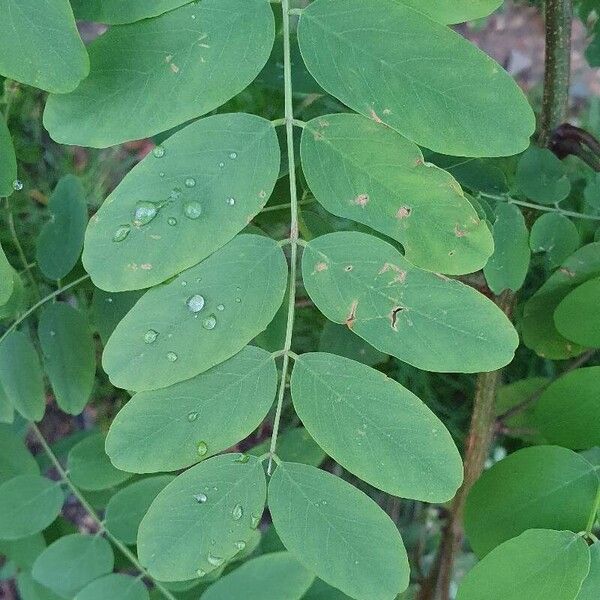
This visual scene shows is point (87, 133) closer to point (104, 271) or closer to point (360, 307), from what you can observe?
point (104, 271)

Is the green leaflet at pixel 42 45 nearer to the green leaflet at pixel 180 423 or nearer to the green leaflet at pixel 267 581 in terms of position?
the green leaflet at pixel 180 423

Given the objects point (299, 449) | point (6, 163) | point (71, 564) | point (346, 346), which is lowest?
point (71, 564)

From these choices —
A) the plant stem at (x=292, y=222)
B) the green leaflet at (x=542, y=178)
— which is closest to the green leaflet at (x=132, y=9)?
the plant stem at (x=292, y=222)

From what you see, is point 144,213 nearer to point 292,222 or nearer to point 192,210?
point 192,210

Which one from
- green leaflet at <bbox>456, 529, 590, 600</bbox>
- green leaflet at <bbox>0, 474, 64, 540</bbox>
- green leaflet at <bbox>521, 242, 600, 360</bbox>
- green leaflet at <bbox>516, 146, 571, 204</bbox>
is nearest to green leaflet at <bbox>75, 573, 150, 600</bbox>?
green leaflet at <bbox>0, 474, 64, 540</bbox>

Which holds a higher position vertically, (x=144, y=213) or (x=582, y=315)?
(x=144, y=213)

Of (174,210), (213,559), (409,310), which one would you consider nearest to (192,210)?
(174,210)

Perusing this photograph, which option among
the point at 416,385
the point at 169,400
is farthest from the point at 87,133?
the point at 416,385

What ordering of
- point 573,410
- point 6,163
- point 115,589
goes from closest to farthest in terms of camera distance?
point 6,163
point 573,410
point 115,589
